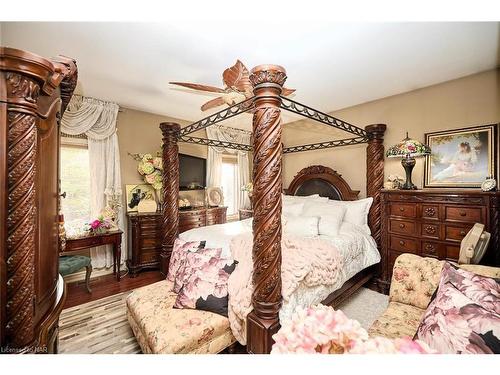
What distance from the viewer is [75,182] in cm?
271

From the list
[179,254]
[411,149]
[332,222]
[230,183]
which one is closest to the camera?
[179,254]

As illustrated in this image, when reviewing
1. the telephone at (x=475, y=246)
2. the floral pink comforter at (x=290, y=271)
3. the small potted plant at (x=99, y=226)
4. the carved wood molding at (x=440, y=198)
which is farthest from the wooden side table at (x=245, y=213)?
the telephone at (x=475, y=246)

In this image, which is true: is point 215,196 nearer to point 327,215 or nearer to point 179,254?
point 179,254

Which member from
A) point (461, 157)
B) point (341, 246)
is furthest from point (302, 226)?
point (461, 157)

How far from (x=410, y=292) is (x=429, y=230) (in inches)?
40.0

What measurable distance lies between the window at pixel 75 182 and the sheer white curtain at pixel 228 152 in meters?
1.87

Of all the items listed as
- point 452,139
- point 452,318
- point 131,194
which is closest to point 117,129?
point 131,194

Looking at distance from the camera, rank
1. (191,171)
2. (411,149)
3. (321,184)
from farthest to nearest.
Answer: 1. (191,171)
2. (321,184)
3. (411,149)

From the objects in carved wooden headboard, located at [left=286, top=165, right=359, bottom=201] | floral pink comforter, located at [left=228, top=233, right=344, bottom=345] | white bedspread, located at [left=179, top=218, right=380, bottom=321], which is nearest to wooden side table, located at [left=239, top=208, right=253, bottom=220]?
carved wooden headboard, located at [left=286, top=165, right=359, bottom=201]

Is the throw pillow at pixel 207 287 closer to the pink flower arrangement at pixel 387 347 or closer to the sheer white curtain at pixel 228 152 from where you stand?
the pink flower arrangement at pixel 387 347

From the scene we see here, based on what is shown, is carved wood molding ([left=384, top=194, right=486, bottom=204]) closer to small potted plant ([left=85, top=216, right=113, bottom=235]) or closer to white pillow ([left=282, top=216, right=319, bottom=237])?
white pillow ([left=282, top=216, right=319, bottom=237])

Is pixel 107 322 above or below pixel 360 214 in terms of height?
below

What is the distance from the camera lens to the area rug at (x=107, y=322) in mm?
1619

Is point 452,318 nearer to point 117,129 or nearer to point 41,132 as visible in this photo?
point 41,132
